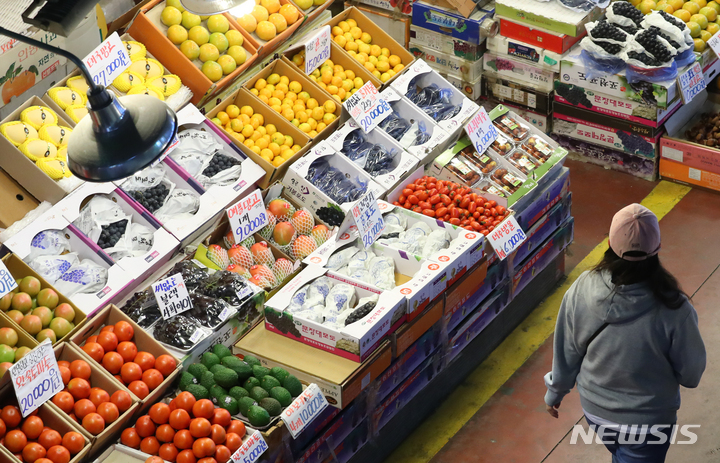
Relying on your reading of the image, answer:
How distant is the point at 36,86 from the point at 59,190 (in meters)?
1.13

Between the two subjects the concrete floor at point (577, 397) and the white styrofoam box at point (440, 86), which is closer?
the concrete floor at point (577, 397)

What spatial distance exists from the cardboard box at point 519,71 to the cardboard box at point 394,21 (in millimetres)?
797

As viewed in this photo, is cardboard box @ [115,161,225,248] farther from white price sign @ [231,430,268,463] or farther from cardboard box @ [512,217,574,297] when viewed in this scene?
cardboard box @ [512,217,574,297]

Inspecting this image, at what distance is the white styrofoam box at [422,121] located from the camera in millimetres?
5281

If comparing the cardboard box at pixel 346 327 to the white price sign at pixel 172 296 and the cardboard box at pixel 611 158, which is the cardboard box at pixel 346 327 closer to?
the white price sign at pixel 172 296

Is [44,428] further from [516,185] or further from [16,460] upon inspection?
[516,185]

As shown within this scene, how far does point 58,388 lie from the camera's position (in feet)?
12.1

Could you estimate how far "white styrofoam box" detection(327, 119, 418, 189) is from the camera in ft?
16.7

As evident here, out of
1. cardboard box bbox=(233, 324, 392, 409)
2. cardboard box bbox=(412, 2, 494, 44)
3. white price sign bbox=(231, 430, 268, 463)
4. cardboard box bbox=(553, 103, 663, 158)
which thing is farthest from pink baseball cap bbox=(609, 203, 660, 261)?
cardboard box bbox=(412, 2, 494, 44)

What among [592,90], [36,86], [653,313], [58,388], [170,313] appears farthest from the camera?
[592,90]

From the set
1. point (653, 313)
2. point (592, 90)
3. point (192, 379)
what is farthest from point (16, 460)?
point (592, 90)

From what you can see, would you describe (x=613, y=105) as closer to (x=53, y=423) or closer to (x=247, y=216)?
(x=247, y=216)

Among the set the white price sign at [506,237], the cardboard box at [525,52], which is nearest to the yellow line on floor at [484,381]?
the white price sign at [506,237]

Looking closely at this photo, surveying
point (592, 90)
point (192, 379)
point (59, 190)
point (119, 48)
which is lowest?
point (592, 90)
